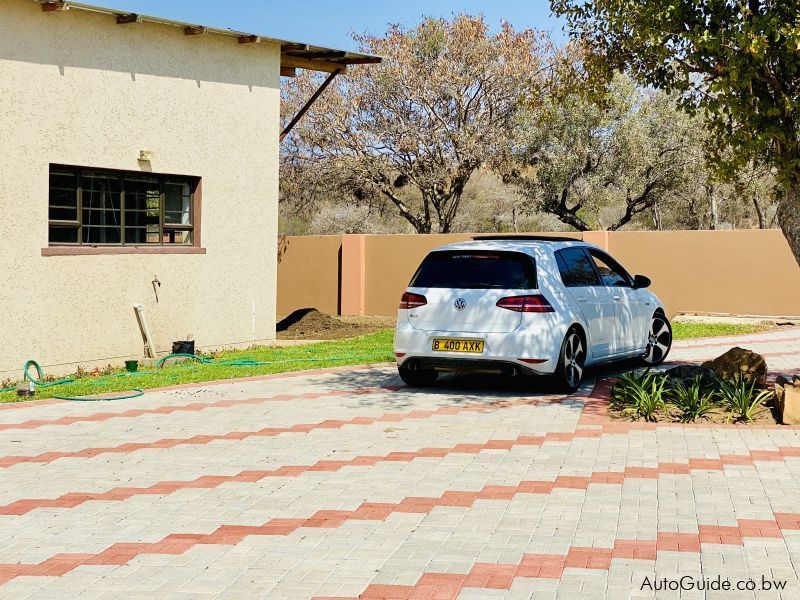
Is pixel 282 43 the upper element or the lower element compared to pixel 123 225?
upper

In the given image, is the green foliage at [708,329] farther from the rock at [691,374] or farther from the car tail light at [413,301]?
the car tail light at [413,301]

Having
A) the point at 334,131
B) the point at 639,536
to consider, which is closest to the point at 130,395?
the point at 639,536

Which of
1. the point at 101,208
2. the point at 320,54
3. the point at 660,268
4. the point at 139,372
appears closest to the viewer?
the point at 139,372

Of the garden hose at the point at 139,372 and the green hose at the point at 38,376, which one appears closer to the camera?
the garden hose at the point at 139,372

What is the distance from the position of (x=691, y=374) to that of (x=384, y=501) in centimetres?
518

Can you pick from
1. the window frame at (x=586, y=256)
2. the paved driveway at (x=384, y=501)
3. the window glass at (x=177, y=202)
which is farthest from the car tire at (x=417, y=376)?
the window glass at (x=177, y=202)

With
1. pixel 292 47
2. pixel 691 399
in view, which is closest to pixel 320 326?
pixel 292 47

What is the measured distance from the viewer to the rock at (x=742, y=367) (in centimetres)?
1080

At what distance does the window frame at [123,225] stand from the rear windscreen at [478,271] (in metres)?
5.25

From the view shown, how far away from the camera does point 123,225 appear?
1502cm

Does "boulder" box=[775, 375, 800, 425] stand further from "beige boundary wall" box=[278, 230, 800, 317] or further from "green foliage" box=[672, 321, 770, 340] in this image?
"beige boundary wall" box=[278, 230, 800, 317]

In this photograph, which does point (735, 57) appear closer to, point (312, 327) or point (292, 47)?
point (292, 47)

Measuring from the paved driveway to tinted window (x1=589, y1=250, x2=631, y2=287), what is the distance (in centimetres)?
264

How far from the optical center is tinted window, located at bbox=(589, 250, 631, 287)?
512 inches
